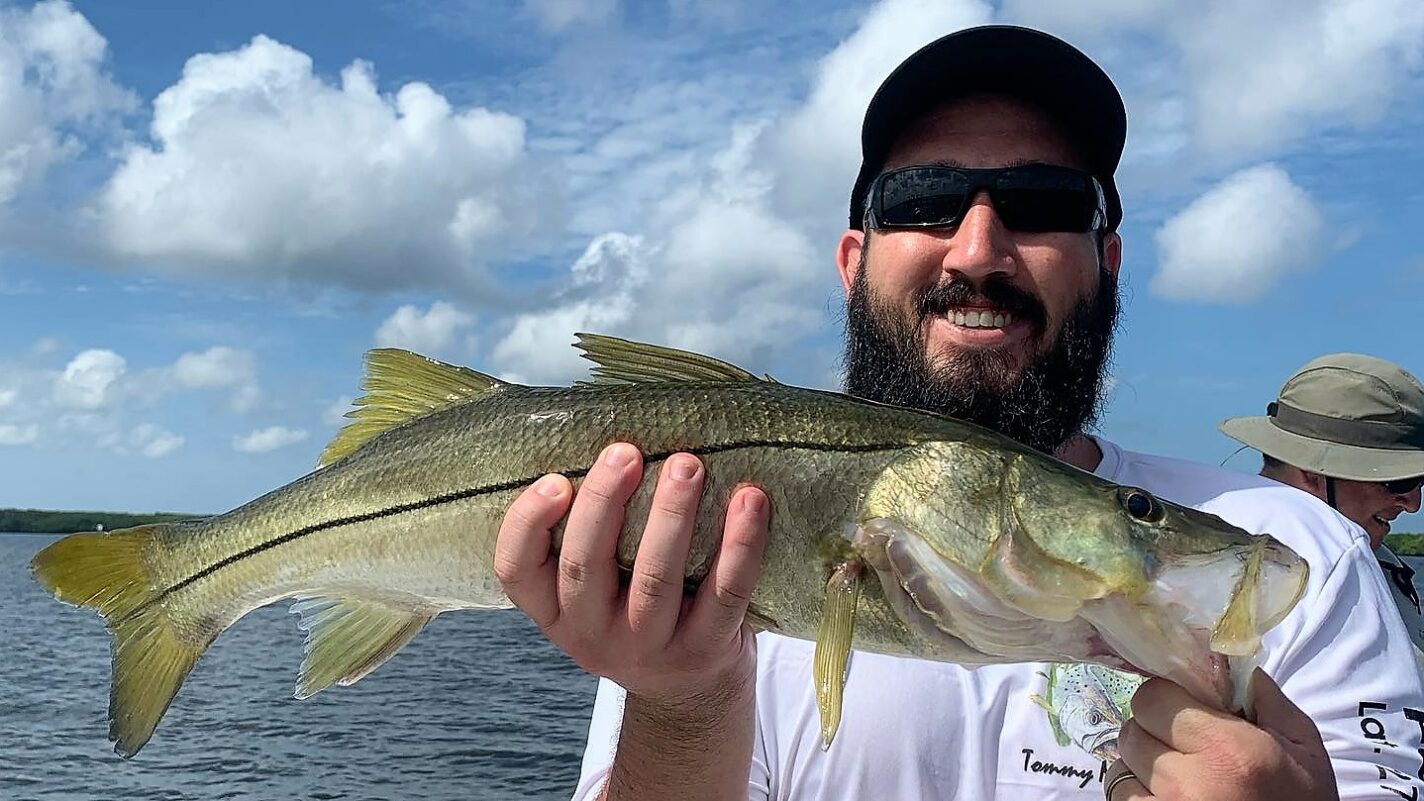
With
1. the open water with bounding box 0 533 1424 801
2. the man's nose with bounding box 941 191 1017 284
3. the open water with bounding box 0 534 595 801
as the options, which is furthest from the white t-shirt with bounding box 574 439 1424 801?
the open water with bounding box 0 533 1424 801

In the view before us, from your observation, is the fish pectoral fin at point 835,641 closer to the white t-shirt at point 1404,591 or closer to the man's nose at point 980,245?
the man's nose at point 980,245

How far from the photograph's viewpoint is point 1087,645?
7.68 ft

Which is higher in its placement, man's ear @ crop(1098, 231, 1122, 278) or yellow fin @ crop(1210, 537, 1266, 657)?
man's ear @ crop(1098, 231, 1122, 278)

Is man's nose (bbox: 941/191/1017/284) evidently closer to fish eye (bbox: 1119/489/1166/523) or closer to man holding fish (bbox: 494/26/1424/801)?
man holding fish (bbox: 494/26/1424/801)

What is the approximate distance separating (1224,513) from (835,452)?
1.49 meters

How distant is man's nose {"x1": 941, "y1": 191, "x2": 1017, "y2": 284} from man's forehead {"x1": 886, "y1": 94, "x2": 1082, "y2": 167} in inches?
12.1

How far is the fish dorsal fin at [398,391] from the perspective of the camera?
306 centimetres

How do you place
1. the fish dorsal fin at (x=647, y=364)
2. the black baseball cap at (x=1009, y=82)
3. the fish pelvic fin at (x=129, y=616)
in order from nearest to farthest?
1. the fish dorsal fin at (x=647, y=364)
2. the fish pelvic fin at (x=129, y=616)
3. the black baseball cap at (x=1009, y=82)

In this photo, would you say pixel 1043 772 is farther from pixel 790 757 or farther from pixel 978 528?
pixel 978 528

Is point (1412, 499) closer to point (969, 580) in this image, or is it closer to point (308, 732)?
point (969, 580)

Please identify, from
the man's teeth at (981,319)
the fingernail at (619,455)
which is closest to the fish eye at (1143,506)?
the fingernail at (619,455)

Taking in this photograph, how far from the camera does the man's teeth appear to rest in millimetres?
3721

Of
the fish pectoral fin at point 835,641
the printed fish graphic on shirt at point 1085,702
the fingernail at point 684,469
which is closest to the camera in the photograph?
the fish pectoral fin at point 835,641

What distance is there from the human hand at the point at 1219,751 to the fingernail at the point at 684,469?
1035 mm
